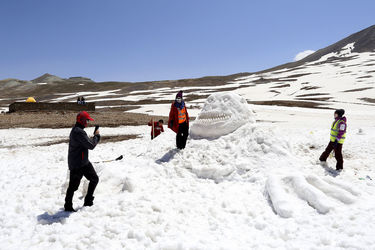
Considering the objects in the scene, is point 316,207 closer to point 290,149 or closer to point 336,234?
point 336,234

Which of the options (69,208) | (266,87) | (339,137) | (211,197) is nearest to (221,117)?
(211,197)

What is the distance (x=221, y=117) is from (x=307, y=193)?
387cm

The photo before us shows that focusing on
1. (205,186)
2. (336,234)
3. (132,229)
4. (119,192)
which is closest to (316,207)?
(336,234)

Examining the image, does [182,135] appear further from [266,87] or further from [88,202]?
[266,87]

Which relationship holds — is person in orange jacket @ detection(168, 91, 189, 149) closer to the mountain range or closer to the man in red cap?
the man in red cap

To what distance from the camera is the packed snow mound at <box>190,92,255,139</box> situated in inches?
320

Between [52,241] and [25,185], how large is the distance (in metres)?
3.34

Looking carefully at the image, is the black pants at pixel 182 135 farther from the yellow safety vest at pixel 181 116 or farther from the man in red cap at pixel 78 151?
the man in red cap at pixel 78 151

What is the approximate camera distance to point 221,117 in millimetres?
8242

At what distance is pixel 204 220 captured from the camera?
467cm

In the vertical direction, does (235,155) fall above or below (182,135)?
below

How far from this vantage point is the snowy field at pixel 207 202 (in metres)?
4.00

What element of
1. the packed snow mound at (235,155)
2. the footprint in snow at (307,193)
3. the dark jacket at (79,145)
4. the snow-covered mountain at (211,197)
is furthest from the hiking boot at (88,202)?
the footprint in snow at (307,193)

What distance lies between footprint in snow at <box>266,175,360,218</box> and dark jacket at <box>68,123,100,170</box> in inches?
154
